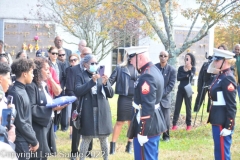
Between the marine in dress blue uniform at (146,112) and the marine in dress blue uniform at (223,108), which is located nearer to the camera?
the marine in dress blue uniform at (146,112)

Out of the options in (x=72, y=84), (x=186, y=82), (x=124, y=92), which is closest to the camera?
(x=124, y=92)

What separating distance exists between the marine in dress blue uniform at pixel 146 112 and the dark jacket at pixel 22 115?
4.37ft

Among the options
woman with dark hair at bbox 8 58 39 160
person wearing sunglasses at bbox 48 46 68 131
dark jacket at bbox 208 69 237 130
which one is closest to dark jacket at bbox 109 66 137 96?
person wearing sunglasses at bbox 48 46 68 131

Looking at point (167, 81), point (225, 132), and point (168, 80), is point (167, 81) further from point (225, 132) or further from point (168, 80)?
point (225, 132)

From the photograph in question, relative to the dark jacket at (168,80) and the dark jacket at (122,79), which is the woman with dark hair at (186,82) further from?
the dark jacket at (122,79)

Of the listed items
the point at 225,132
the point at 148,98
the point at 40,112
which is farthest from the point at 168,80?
the point at 40,112

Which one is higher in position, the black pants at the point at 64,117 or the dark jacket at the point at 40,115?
the dark jacket at the point at 40,115

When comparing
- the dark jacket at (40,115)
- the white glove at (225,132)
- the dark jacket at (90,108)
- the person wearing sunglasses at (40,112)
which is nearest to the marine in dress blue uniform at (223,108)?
the white glove at (225,132)

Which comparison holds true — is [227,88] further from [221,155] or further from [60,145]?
[60,145]

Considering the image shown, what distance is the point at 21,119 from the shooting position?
16.9ft

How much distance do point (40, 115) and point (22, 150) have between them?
560 millimetres

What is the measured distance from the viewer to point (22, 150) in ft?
17.3

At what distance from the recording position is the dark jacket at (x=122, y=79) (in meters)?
8.59

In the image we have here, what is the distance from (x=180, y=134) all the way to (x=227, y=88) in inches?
160
